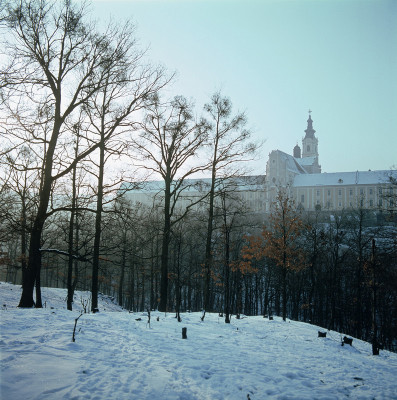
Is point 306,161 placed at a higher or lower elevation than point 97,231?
higher

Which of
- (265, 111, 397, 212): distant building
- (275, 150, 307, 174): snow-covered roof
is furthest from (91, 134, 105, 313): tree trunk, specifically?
(275, 150, 307, 174): snow-covered roof

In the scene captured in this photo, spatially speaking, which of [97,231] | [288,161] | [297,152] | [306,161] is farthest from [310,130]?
[97,231]

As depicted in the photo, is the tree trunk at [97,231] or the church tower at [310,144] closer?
the tree trunk at [97,231]

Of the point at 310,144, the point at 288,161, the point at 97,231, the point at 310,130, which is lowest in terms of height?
the point at 97,231

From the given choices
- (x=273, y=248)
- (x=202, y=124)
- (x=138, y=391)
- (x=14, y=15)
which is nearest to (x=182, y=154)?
(x=202, y=124)

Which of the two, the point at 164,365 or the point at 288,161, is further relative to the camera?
the point at 288,161

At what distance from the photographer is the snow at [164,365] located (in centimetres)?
494

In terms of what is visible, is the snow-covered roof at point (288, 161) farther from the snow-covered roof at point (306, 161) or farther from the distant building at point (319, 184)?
the snow-covered roof at point (306, 161)

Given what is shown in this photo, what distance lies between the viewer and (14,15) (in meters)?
9.15

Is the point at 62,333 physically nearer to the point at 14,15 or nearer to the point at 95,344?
the point at 95,344

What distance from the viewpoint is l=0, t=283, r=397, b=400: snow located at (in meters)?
4.94

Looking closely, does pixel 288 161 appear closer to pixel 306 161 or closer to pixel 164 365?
pixel 306 161

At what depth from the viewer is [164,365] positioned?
638cm

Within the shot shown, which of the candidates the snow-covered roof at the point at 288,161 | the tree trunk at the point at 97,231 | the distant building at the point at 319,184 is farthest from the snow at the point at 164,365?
the snow-covered roof at the point at 288,161
